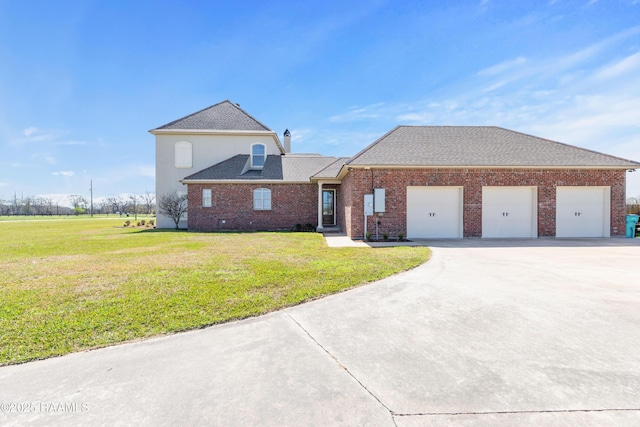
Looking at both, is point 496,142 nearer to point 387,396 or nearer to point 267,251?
point 267,251

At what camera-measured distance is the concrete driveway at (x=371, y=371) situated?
2182 mm

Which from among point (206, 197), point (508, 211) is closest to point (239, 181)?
point (206, 197)

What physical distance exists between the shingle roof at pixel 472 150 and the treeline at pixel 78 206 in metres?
62.7

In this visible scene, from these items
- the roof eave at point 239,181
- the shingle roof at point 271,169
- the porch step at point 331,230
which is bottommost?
the porch step at point 331,230

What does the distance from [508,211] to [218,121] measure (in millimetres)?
18740

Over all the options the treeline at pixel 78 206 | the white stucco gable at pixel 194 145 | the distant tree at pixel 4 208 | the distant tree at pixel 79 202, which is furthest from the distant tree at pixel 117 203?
the white stucco gable at pixel 194 145

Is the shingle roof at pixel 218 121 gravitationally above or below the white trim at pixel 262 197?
above

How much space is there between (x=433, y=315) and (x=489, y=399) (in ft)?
5.88

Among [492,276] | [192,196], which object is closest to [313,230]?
[192,196]

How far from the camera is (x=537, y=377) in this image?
2.62 metres

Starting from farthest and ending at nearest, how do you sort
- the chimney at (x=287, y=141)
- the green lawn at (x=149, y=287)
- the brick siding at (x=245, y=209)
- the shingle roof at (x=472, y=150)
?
the chimney at (x=287, y=141)
the brick siding at (x=245, y=209)
the shingle roof at (x=472, y=150)
the green lawn at (x=149, y=287)

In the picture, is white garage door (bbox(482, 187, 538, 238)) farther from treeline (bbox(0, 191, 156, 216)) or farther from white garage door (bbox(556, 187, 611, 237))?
treeline (bbox(0, 191, 156, 216))

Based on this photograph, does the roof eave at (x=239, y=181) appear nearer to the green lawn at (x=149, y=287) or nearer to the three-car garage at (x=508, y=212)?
the three-car garage at (x=508, y=212)

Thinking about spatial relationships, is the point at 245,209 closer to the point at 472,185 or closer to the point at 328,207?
the point at 328,207
